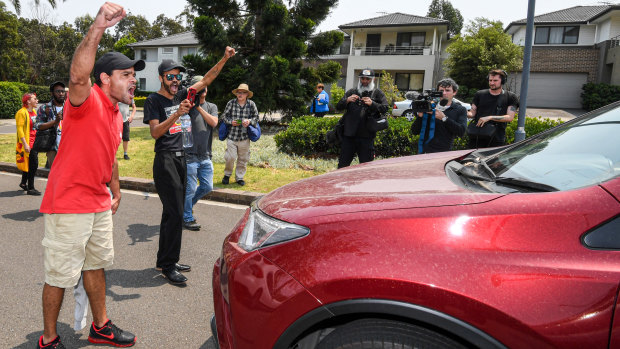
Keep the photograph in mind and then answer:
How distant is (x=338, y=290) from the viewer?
1569 millimetres

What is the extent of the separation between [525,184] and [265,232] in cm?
112

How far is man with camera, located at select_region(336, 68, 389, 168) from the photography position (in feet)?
20.2

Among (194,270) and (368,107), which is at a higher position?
(368,107)

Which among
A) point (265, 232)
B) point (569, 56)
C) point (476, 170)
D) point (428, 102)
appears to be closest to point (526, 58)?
point (428, 102)

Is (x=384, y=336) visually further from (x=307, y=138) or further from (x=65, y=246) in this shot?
(x=307, y=138)

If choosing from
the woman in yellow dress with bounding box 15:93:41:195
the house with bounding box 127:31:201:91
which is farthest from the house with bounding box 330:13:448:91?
the woman in yellow dress with bounding box 15:93:41:195

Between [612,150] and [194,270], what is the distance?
11.2 ft

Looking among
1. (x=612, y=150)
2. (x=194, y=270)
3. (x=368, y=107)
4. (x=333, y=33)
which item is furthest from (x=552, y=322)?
(x=333, y=33)

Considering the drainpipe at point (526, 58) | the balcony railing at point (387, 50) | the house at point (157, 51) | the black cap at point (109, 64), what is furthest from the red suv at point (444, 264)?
the house at point (157, 51)

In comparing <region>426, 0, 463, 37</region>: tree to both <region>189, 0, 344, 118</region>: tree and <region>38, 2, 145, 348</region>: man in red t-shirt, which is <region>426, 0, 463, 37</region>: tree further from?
<region>38, 2, 145, 348</region>: man in red t-shirt

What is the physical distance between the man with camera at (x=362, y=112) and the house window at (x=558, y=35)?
3525 centimetres

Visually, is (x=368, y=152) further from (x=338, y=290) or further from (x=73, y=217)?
(x=338, y=290)

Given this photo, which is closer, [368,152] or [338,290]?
[338,290]

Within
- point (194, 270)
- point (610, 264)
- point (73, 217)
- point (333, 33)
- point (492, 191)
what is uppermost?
point (333, 33)
